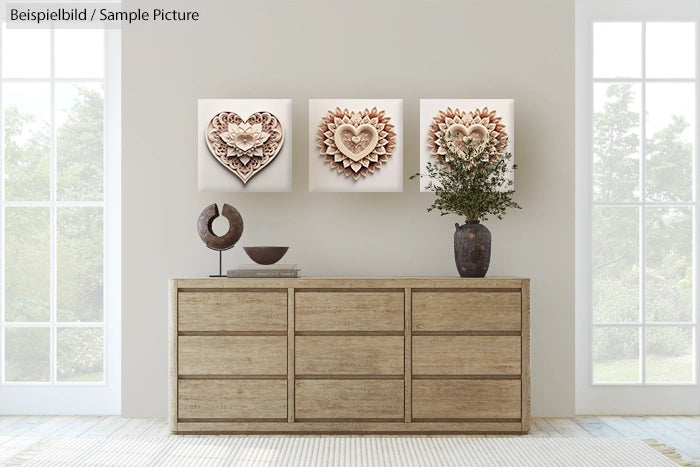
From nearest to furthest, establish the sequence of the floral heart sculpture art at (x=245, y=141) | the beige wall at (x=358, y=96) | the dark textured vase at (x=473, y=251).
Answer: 1. the dark textured vase at (x=473, y=251)
2. the floral heart sculpture art at (x=245, y=141)
3. the beige wall at (x=358, y=96)

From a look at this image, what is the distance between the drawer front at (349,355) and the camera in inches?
138

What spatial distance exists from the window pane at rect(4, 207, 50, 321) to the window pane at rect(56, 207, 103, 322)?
0.09 meters

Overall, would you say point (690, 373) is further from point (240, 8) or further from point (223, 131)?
point (240, 8)

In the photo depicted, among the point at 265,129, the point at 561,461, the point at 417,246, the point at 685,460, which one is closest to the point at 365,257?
the point at 417,246

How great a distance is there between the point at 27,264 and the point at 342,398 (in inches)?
76.1

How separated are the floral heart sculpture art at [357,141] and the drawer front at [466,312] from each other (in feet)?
2.44

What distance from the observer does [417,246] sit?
3945 mm

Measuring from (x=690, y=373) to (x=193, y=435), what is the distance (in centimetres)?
268

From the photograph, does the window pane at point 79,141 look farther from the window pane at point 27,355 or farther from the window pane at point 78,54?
the window pane at point 27,355

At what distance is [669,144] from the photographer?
4113mm

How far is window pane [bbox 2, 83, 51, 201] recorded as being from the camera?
161 inches

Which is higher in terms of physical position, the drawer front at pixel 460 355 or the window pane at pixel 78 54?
the window pane at pixel 78 54

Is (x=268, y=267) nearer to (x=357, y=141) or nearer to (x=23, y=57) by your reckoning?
(x=357, y=141)

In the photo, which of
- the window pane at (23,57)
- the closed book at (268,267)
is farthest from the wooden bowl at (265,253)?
the window pane at (23,57)
